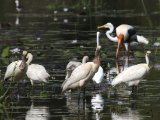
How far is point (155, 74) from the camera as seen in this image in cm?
1603

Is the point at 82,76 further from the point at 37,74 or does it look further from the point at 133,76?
the point at 37,74

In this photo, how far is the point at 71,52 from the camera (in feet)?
67.7

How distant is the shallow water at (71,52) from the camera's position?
1184cm

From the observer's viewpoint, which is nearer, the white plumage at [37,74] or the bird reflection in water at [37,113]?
the bird reflection in water at [37,113]

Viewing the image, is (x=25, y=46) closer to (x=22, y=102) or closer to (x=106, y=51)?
(x=106, y=51)

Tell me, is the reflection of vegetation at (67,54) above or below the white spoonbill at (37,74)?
above

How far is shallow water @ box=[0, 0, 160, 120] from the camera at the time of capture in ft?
38.9

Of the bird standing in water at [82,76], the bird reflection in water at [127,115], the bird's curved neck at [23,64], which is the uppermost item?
the bird's curved neck at [23,64]

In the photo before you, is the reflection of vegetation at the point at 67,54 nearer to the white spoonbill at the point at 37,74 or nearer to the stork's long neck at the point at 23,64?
the white spoonbill at the point at 37,74

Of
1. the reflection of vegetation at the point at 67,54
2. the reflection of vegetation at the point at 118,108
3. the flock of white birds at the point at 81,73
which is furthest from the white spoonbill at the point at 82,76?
the reflection of vegetation at the point at 67,54

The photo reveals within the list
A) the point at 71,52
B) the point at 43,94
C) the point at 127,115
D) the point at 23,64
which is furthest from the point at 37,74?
the point at 71,52

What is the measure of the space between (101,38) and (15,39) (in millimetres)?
2878

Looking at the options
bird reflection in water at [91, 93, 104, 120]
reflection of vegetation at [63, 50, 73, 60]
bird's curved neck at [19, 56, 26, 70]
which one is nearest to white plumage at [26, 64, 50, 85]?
bird's curved neck at [19, 56, 26, 70]

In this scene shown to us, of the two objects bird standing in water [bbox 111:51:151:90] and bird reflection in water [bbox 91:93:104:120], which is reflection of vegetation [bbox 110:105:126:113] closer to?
bird reflection in water [bbox 91:93:104:120]
